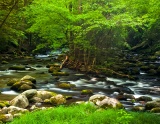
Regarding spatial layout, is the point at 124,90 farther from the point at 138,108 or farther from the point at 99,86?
the point at 138,108

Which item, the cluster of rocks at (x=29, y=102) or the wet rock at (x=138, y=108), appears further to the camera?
the wet rock at (x=138, y=108)

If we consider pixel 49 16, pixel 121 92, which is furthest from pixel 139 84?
pixel 49 16

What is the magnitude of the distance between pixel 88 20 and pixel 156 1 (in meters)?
4.84

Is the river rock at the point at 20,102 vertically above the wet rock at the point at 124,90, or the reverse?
the river rock at the point at 20,102

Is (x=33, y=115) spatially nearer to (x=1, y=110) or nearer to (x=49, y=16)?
(x=1, y=110)

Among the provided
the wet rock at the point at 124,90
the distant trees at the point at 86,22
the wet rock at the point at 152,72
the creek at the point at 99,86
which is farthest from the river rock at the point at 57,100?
the wet rock at the point at 152,72

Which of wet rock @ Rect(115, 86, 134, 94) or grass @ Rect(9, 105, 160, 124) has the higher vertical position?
grass @ Rect(9, 105, 160, 124)

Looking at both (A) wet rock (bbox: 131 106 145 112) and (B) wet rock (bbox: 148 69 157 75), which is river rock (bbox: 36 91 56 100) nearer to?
(A) wet rock (bbox: 131 106 145 112)

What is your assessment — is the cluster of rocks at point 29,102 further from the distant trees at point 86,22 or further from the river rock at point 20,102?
the distant trees at point 86,22

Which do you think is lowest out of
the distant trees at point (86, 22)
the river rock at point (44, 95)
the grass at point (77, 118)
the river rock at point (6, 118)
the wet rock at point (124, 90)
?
the wet rock at point (124, 90)

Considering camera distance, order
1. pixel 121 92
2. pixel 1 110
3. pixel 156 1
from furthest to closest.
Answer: pixel 156 1 → pixel 121 92 → pixel 1 110

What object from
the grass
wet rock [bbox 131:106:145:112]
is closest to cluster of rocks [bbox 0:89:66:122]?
the grass

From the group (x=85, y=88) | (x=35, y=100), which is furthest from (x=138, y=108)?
(x=85, y=88)

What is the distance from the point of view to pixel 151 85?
16969 mm
